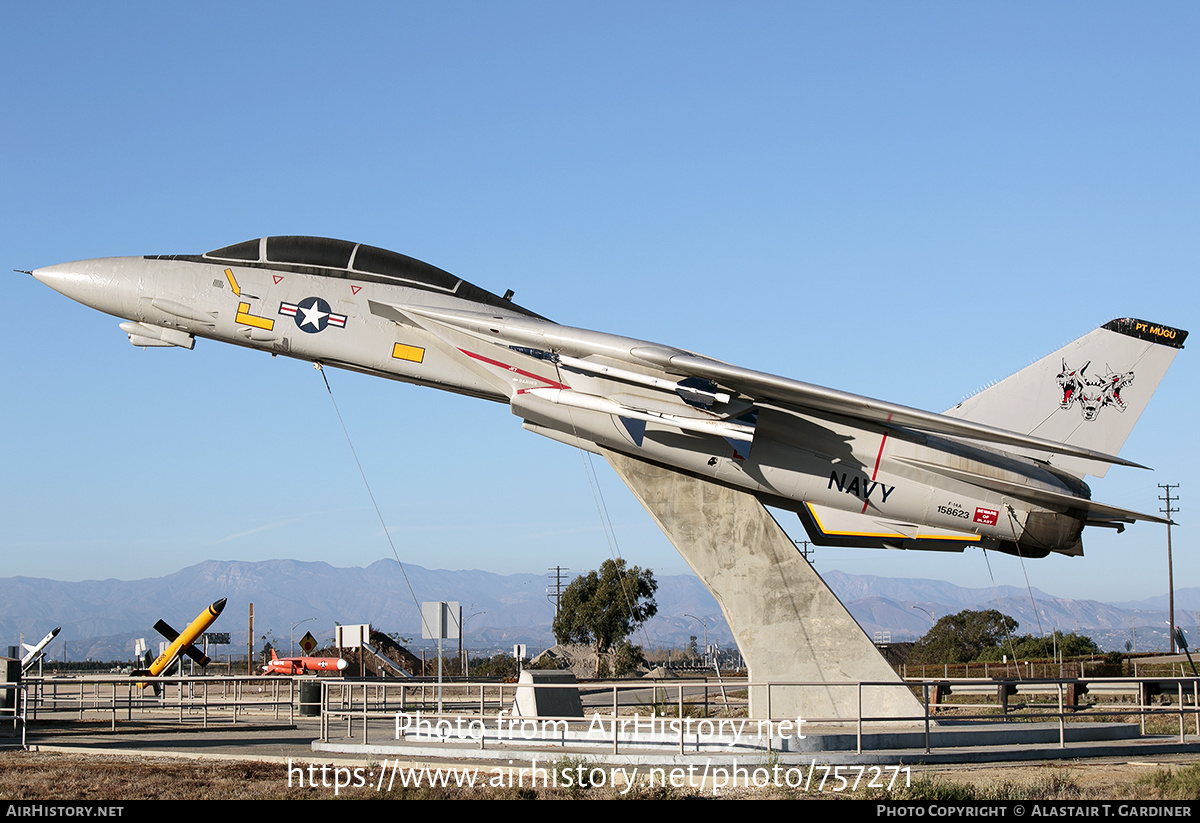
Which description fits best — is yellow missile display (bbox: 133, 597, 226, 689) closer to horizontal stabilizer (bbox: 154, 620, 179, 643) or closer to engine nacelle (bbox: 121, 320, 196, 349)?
horizontal stabilizer (bbox: 154, 620, 179, 643)

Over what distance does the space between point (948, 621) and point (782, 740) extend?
6498 cm

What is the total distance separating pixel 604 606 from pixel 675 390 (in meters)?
39.9

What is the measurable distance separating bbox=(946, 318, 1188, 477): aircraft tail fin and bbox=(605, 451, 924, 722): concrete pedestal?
152 inches

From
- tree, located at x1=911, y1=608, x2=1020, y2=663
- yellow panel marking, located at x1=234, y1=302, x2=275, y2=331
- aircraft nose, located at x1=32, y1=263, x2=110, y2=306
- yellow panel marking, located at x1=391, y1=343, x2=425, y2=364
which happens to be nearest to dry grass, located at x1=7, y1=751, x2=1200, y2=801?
yellow panel marking, located at x1=391, y1=343, x2=425, y2=364

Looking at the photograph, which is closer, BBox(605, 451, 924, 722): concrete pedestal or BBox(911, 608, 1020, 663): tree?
BBox(605, 451, 924, 722): concrete pedestal

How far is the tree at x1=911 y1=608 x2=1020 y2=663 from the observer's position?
65125 mm

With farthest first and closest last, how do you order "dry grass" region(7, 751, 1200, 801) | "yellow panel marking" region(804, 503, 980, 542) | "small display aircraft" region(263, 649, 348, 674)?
"small display aircraft" region(263, 649, 348, 674) < "yellow panel marking" region(804, 503, 980, 542) < "dry grass" region(7, 751, 1200, 801)

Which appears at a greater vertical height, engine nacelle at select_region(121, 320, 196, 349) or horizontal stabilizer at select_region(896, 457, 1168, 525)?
engine nacelle at select_region(121, 320, 196, 349)

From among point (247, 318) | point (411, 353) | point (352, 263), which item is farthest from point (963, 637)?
point (247, 318)

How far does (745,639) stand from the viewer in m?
15.8

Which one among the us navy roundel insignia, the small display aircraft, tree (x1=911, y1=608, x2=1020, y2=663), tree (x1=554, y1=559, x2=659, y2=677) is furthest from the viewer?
tree (x1=911, y1=608, x2=1020, y2=663)
